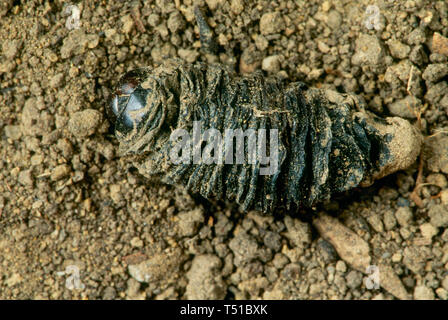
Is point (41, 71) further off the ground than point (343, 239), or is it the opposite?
→ point (41, 71)

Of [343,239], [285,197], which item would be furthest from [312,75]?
[343,239]

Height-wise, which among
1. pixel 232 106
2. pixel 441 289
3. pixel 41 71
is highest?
pixel 41 71

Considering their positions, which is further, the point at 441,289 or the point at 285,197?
the point at 441,289

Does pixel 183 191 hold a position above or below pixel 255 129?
below

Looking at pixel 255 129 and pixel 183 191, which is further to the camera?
pixel 183 191

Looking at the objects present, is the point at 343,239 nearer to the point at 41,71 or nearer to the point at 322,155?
the point at 322,155

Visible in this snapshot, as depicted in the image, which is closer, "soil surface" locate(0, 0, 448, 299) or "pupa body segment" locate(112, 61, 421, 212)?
"pupa body segment" locate(112, 61, 421, 212)

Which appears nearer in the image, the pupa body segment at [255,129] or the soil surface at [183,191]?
the pupa body segment at [255,129]

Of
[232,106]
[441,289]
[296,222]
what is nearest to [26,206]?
[232,106]
